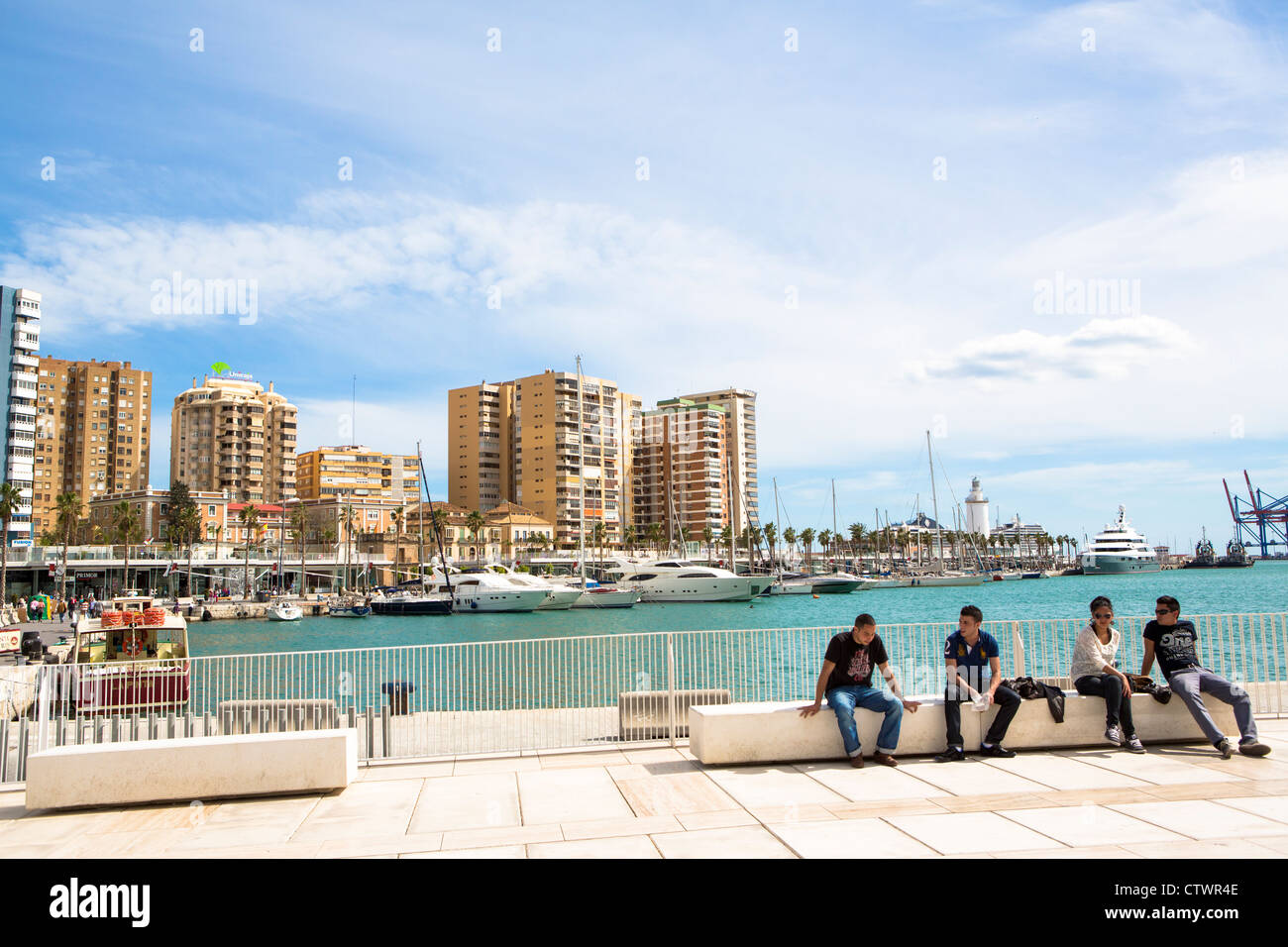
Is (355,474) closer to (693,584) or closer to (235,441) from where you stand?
(235,441)

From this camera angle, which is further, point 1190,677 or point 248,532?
point 248,532

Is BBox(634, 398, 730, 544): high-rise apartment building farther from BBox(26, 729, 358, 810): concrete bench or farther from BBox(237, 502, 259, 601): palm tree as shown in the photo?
BBox(26, 729, 358, 810): concrete bench

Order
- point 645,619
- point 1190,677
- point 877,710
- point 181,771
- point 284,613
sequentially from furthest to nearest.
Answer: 1. point 284,613
2. point 645,619
3. point 1190,677
4. point 877,710
5. point 181,771

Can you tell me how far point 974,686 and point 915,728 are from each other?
73 cm

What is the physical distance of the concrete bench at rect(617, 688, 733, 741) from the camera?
A: 1078cm

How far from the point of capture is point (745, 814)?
720 centimetres

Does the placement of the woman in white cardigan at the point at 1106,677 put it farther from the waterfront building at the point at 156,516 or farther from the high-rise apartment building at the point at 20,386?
the waterfront building at the point at 156,516

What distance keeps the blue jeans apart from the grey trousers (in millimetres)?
2866

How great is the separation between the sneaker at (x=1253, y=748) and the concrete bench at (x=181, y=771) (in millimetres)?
8376

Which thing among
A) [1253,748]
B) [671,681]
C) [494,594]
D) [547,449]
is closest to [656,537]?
[547,449]

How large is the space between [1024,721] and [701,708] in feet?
10.6

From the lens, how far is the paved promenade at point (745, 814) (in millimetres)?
6277

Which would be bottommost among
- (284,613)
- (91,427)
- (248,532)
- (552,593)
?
(284,613)
